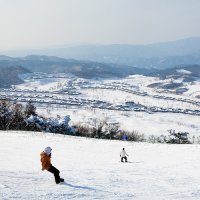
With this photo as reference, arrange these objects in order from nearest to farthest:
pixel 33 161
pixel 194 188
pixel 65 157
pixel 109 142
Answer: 1. pixel 194 188
2. pixel 33 161
3. pixel 65 157
4. pixel 109 142

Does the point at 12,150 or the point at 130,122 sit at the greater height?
the point at 130,122

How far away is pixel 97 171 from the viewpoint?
23281 mm

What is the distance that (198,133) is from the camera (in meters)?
157

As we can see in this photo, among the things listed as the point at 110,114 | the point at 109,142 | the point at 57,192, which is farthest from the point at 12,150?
the point at 110,114

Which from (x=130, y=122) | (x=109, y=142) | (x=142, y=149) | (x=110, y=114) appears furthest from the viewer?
(x=110, y=114)

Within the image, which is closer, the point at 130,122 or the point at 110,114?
the point at 130,122

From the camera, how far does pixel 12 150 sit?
34.0 metres

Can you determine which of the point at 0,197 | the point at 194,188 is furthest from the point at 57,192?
the point at 194,188

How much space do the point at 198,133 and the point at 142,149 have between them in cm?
12181

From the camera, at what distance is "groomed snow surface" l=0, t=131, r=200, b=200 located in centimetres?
1741

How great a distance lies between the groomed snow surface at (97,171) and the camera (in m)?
17.4

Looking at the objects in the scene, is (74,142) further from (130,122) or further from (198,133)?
(130,122)

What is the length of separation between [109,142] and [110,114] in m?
153

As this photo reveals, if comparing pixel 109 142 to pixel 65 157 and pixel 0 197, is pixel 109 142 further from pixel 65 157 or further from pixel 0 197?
pixel 0 197
